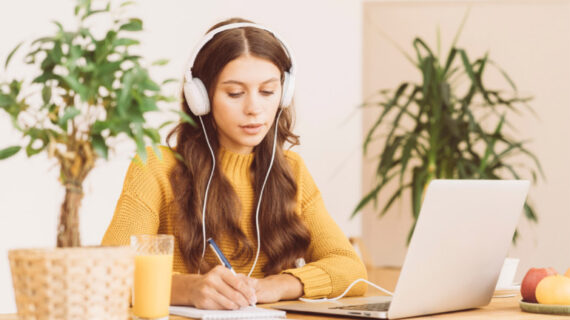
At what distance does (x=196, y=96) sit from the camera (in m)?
1.75

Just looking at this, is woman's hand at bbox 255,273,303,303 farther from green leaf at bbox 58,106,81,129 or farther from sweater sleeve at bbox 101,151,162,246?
green leaf at bbox 58,106,81,129

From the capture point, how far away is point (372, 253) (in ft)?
14.3

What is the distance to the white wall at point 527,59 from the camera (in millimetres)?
4203

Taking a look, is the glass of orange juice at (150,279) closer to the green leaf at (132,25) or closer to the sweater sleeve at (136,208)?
the green leaf at (132,25)

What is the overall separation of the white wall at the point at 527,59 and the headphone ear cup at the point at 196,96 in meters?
2.64

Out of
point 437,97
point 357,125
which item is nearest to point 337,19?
point 357,125

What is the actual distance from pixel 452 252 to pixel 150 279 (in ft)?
1.70

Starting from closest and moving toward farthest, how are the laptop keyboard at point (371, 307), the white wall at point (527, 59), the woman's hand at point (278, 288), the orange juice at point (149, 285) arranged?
the orange juice at point (149, 285) → the laptop keyboard at point (371, 307) → the woman's hand at point (278, 288) → the white wall at point (527, 59)

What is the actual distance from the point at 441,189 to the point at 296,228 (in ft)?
2.31

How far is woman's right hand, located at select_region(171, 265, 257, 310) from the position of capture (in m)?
1.38

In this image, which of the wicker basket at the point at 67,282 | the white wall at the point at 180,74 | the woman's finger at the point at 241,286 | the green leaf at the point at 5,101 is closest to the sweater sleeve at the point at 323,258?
the woman's finger at the point at 241,286

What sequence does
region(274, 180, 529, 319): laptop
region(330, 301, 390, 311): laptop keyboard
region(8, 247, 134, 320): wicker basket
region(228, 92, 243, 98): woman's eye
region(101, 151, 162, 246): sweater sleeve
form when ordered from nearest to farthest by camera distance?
region(8, 247, 134, 320): wicker basket → region(274, 180, 529, 319): laptop → region(330, 301, 390, 311): laptop keyboard → region(101, 151, 162, 246): sweater sleeve → region(228, 92, 243, 98): woman's eye

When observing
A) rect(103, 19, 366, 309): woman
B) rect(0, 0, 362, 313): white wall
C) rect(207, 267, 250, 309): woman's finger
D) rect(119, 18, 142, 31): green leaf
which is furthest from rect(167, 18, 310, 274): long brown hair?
rect(0, 0, 362, 313): white wall

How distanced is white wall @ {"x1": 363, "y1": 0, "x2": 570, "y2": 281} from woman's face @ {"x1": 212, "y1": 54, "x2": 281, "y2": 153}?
259 centimetres
